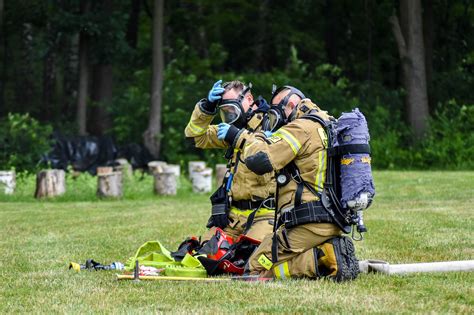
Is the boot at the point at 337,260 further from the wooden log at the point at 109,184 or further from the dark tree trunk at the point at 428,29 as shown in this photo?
the dark tree trunk at the point at 428,29

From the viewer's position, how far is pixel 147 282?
7.93 meters

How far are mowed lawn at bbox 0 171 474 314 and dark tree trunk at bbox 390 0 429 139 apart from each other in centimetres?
617

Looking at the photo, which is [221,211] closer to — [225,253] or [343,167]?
[225,253]

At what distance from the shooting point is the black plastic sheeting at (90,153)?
23.5 m

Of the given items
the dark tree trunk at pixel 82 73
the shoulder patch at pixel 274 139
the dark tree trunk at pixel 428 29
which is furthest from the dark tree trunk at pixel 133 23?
the shoulder patch at pixel 274 139

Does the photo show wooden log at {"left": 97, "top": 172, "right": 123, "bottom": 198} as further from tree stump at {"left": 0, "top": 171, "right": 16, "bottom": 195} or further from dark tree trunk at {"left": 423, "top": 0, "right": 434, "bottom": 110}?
dark tree trunk at {"left": 423, "top": 0, "right": 434, "bottom": 110}

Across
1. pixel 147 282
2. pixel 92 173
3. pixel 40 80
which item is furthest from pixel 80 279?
pixel 40 80

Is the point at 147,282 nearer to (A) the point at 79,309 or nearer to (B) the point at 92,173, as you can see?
(A) the point at 79,309

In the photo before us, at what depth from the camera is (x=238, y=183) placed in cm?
929

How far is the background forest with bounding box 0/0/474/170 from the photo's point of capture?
2525 cm

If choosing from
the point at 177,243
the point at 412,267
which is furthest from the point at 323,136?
the point at 177,243

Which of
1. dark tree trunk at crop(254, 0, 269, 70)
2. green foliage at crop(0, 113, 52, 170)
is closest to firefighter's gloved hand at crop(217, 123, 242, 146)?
green foliage at crop(0, 113, 52, 170)

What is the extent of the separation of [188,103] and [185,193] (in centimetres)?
911

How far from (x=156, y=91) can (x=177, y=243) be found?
589 inches
